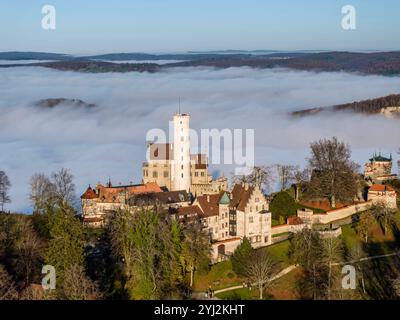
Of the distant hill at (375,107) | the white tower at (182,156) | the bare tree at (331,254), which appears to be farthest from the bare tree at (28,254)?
the distant hill at (375,107)

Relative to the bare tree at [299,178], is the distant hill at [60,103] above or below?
above

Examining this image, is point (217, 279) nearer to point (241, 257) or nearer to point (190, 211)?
point (241, 257)

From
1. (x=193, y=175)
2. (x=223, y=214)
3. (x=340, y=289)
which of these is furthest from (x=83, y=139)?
(x=340, y=289)

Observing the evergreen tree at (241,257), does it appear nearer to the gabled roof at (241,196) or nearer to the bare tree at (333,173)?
the gabled roof at (241,196)

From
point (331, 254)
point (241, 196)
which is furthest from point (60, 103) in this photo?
point (331, 254)
